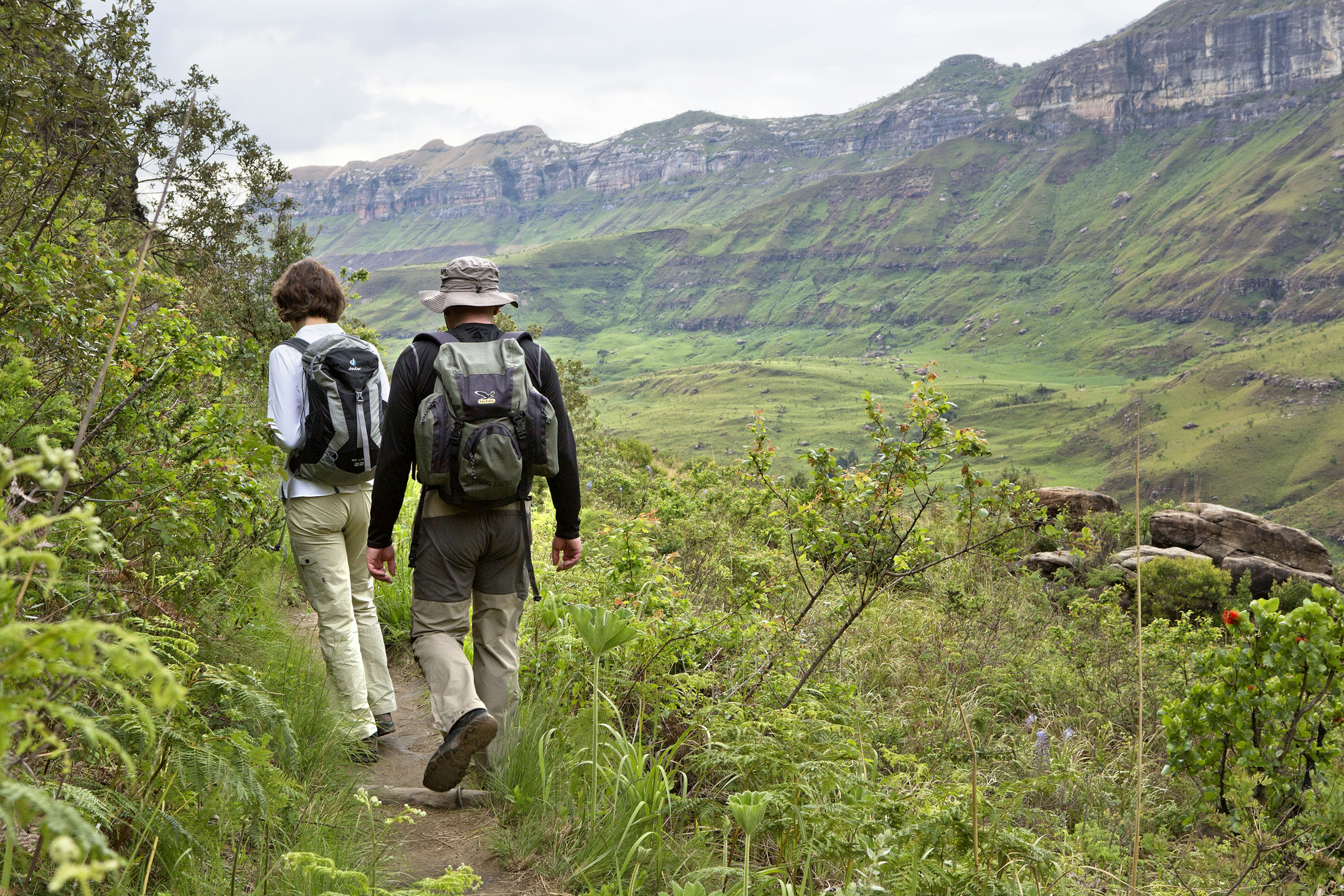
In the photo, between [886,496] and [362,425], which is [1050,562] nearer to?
[886,496]


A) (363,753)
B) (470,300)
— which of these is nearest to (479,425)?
(470,300)

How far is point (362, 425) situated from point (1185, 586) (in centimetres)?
1738

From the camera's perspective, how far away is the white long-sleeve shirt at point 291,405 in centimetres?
384

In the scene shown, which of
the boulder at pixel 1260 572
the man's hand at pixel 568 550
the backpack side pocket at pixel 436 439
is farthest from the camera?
the boulder at pixel 1260 572

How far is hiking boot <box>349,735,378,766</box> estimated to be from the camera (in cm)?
388

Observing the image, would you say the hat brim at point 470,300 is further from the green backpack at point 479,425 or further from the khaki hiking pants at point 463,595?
the khaki hiking pants at point 463,595

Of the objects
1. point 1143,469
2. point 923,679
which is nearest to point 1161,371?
point 1143,469

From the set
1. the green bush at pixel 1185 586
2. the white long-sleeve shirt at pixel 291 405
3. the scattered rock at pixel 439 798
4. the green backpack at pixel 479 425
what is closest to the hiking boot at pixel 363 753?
the scattered rock at pixel 439 798

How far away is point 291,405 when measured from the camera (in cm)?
388

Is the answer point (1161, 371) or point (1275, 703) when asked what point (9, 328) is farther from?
point (1161, 371)

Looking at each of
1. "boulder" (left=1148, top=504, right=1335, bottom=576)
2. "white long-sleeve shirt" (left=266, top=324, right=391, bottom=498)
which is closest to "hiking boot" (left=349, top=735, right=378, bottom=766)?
"white long-sleeve shirt" (left=266, top=324, right=391, bottom=498)

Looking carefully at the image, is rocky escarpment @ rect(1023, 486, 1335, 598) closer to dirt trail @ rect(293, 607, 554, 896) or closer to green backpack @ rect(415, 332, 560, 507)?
dirt trail @ rect(293, 607, 554, 896)

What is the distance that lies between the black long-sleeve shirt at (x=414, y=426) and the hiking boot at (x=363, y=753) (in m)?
0.93

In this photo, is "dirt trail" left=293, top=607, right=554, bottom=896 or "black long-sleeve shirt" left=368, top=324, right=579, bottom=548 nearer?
"dirt trail" left=293, top=607, right=554, bottom=896
